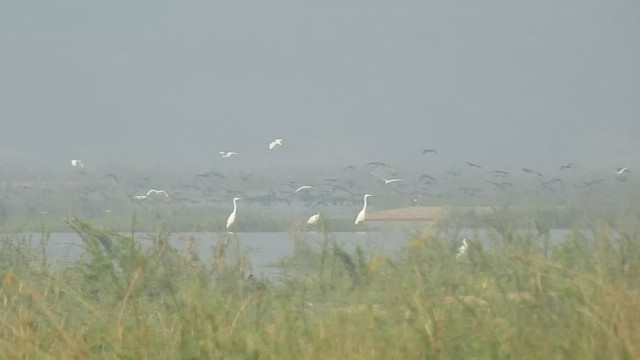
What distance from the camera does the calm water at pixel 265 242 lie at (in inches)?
385

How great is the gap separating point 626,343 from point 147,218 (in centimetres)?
472

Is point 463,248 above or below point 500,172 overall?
below

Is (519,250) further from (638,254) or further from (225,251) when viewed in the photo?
(225,251)

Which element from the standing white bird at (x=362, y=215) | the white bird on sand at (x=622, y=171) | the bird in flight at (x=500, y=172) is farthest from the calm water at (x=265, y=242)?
the bird in flight at (x=500, y=172)

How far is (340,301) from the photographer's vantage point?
854cm

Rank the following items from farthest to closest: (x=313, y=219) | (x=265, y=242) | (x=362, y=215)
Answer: (x=362, y=215) → (x=265, y=242) → (x=313, y=219)

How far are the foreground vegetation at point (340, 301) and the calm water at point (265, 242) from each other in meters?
0.12

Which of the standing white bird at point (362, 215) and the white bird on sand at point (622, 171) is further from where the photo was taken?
the white bird on sand at point (622, 171)

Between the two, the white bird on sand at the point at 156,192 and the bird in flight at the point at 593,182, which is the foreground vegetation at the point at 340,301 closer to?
the bird in flight at the point at 593,182

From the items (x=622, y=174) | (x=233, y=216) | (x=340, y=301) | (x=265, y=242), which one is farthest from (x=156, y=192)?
(x=622, y=174)

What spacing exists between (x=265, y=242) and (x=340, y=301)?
2506 millimetres

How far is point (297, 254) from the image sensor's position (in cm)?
1009

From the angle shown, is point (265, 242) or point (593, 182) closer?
point (265, 242)

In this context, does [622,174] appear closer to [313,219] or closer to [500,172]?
[500,172]
